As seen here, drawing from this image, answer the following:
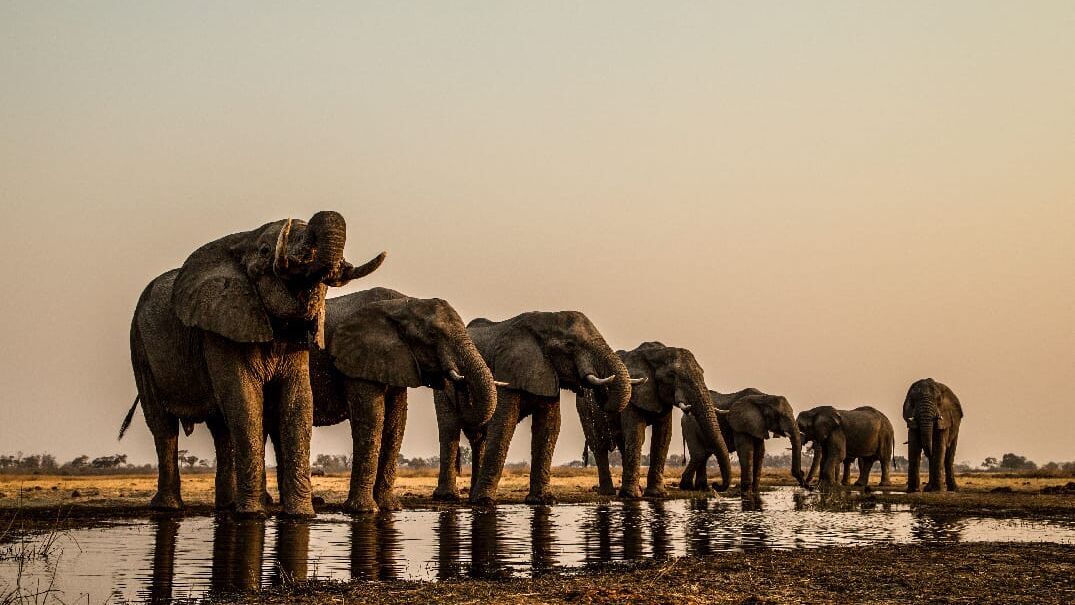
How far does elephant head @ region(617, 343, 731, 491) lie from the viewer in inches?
1375

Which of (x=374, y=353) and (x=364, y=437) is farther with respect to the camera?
(x=374, y=353)

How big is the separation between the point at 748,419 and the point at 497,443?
742 inches

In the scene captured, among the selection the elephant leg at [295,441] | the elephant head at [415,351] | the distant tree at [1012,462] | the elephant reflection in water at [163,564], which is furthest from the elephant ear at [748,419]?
the distant tree at [1012,462]

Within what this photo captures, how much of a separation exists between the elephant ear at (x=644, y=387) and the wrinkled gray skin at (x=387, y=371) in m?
11.2

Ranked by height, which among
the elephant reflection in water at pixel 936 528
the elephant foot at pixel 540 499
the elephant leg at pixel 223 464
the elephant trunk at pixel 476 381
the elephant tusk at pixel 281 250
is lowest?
the elephant reflection in water at pixel 936 528

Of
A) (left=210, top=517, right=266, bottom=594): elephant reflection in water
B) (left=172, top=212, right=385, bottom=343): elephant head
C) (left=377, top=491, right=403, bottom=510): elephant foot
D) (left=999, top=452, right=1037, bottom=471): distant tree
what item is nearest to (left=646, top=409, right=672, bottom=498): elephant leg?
(left=377, top=491, right=403, bottom=510): elephant foot

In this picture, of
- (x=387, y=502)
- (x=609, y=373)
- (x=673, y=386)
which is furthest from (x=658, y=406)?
(x=387, y=502)

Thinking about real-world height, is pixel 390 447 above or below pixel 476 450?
below

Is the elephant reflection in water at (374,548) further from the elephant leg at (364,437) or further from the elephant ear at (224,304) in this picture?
the elephant ear at (224,304)

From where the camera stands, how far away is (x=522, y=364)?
89.8 ft

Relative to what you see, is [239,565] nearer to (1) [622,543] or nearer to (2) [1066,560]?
(1) [622,543]

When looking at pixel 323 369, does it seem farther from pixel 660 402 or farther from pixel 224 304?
pixel 660 402

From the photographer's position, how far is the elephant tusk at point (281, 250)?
61.2ft

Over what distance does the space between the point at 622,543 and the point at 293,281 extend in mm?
6551
